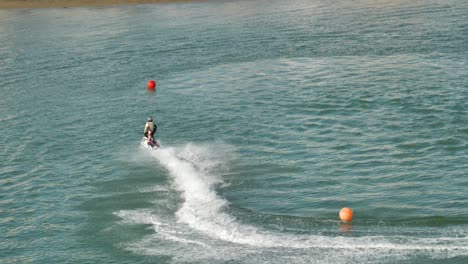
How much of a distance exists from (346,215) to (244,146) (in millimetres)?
15508

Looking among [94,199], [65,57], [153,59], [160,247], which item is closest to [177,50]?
[153,59]

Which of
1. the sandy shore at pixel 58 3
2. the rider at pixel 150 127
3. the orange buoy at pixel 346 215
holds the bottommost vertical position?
the orange buoy at pixel 346 215

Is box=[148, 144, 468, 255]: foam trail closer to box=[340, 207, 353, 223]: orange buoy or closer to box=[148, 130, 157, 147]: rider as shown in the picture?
box=[340, 207, 353, 223]: orange buoy

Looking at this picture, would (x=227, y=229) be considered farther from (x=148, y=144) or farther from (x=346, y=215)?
(x=148, y=144)

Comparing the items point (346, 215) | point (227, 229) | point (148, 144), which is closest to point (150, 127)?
point (148, 144)

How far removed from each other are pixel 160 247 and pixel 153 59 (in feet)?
171

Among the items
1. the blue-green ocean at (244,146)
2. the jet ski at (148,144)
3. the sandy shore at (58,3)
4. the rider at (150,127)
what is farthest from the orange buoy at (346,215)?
the sandy shore at (58,3)

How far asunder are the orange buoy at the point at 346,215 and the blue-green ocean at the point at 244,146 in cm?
59

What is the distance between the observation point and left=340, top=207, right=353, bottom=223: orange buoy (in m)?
38.6

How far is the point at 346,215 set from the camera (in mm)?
38594

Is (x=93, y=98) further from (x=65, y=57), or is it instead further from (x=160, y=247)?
(x=160, y=247)

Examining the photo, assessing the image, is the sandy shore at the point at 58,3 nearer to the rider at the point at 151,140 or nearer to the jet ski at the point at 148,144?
the jet ski at the point at 148,144

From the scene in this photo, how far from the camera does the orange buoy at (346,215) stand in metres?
38.6

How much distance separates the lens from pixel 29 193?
46.2m
